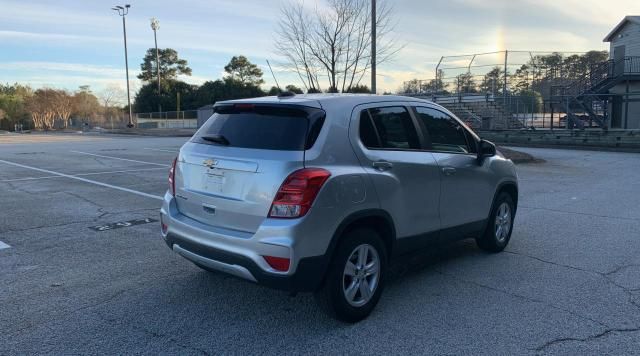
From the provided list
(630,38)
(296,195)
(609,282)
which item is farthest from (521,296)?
(630,38)

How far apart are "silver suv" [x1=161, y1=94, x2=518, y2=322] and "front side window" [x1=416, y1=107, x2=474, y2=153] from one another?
23 millimetres

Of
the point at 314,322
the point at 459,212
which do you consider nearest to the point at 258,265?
the point at 314,322

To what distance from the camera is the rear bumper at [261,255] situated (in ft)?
11.5

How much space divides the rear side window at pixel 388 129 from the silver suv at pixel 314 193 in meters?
0.01

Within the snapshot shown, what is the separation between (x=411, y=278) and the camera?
4.99 m

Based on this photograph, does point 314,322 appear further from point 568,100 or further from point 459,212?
point 568,100

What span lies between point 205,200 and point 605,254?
4659mm

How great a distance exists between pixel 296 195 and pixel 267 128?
700 mm

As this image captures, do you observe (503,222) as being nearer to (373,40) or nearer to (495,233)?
(495,233)

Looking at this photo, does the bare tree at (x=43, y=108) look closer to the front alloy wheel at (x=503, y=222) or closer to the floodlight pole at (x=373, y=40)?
the floodlight pole at (x=373, y=40)

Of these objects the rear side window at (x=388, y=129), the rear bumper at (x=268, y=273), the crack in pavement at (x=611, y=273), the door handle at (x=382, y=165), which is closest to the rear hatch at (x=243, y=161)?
the rear bumper at (x=268, y=273)

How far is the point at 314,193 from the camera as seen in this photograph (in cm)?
355

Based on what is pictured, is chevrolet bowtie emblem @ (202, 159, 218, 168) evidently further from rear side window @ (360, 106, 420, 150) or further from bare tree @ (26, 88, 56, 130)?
bare tree @ (26, 88, 56, 130)

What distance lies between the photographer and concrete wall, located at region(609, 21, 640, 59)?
29766mm
